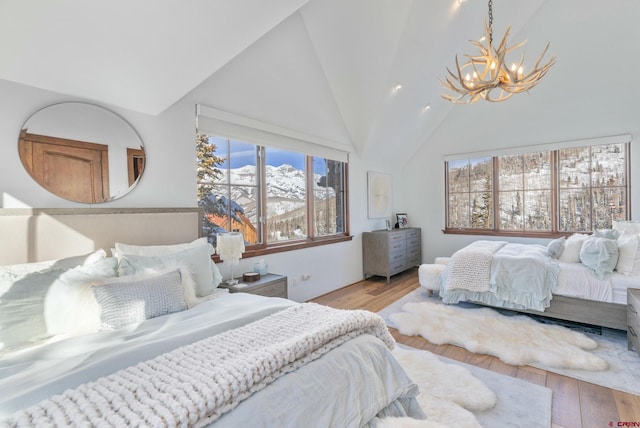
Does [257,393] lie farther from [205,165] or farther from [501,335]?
[501,335]

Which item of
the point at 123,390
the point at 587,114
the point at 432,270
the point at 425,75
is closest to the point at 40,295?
the point at 123,390

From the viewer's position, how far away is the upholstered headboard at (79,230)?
1.82 m

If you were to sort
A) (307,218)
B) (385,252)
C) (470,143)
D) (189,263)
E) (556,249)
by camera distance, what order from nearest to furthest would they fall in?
(189,263)
(556,249)
(307,218)
(385,252)
(470,143)

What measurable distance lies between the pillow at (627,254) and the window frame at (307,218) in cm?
305

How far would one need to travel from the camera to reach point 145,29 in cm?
185

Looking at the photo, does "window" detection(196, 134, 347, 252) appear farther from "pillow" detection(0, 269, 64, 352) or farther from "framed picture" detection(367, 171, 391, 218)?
"pillow" detection(0, 269, 64, 352)

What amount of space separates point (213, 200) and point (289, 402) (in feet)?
7.86

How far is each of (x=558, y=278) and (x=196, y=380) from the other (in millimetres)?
3485

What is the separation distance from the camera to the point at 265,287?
277 centimetres

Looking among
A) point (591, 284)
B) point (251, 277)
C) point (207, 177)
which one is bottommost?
point (591, 284)

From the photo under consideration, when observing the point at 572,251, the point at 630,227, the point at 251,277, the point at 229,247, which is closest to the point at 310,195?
the point at 251,277

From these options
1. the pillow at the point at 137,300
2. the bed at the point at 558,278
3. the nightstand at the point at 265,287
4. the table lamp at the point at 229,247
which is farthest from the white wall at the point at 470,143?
the pillow at the point at 137,300

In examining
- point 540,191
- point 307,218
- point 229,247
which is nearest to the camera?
point 229,247

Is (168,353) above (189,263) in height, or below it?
below
